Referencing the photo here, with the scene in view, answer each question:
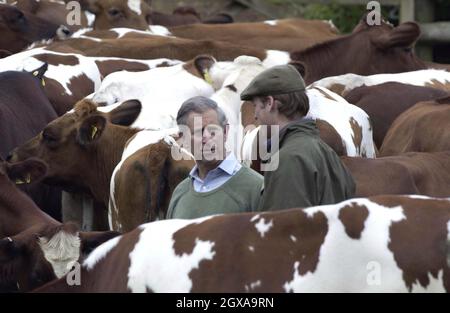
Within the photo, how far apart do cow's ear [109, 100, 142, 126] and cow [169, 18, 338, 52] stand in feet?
18.0

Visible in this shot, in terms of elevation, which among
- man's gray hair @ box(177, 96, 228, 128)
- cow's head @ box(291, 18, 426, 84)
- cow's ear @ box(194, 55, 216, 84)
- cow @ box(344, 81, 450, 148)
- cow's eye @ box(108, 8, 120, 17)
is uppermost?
man's gray hair @ box(177, 96, 228, 128)

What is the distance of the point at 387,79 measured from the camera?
9836mm

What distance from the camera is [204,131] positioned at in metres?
4.93

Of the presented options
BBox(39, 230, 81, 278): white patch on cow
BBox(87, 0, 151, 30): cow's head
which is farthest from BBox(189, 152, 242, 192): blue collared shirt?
BBox(87, 0, 151, 30): cow's head

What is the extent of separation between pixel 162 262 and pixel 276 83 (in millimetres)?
911

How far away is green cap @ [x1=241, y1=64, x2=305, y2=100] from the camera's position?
4832mm

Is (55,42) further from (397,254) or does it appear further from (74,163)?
(397,254)

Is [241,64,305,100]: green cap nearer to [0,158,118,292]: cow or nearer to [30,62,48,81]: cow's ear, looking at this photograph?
[0,158,118,292]: cow

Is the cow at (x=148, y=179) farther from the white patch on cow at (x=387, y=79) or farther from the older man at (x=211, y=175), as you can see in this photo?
the white patch on cow at (x=387, y=79)

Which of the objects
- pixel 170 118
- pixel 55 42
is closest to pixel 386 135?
pixel 170 118

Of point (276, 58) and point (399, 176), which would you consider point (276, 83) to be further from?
point (276, 58)

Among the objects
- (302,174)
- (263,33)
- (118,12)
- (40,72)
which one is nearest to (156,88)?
(40,72)

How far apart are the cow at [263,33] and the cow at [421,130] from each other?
15.5ft
